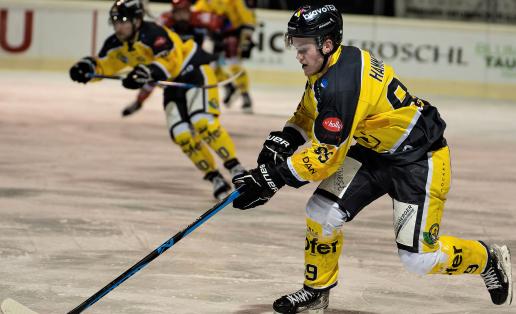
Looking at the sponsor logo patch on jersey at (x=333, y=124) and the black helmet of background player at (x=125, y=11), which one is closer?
the sponsor logo patch on jersey at (x=333, y=124)

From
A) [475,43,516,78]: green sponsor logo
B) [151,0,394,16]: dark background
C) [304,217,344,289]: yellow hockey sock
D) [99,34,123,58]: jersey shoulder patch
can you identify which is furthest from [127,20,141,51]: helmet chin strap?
[475,43,516,78]: green sponsor logo

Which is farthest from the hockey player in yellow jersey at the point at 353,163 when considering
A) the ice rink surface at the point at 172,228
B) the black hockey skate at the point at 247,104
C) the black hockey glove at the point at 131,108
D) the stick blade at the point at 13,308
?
the black hockey skate at the point at 247,104

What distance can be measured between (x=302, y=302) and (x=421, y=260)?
47 centimetres

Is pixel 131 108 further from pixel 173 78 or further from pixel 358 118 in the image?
pixel 358 118

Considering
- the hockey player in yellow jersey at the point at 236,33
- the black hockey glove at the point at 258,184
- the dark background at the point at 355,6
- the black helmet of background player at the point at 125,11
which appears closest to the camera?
the black hockey glove at the point at 258,184

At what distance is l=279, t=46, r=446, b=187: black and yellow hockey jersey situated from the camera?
3.75 meters

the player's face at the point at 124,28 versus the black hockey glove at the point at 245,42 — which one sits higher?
the player's face at the point at 124,28

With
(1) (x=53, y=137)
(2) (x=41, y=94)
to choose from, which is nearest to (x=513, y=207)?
(1) (x=53, y=137)

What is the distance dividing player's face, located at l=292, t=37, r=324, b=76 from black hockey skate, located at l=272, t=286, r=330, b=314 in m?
0.84

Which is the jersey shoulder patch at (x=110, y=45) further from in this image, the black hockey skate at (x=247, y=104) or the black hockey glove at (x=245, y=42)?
the black hockey glove at (x=245, y=42)

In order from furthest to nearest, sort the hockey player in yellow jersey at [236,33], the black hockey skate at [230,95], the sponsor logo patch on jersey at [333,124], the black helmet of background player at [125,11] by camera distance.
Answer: the black hockey skate at [230,95] → the hockey player in yellow jersey at [236,33] → the black helmet of background player at [125,11] → the sponsor logo patch on jersey at [333,124]

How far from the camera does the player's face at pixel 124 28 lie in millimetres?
6645

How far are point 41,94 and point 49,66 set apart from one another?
2084 millimetres

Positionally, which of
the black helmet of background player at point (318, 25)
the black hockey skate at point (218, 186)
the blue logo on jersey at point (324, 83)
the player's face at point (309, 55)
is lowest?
the black hockey skate at point (218, 186)
